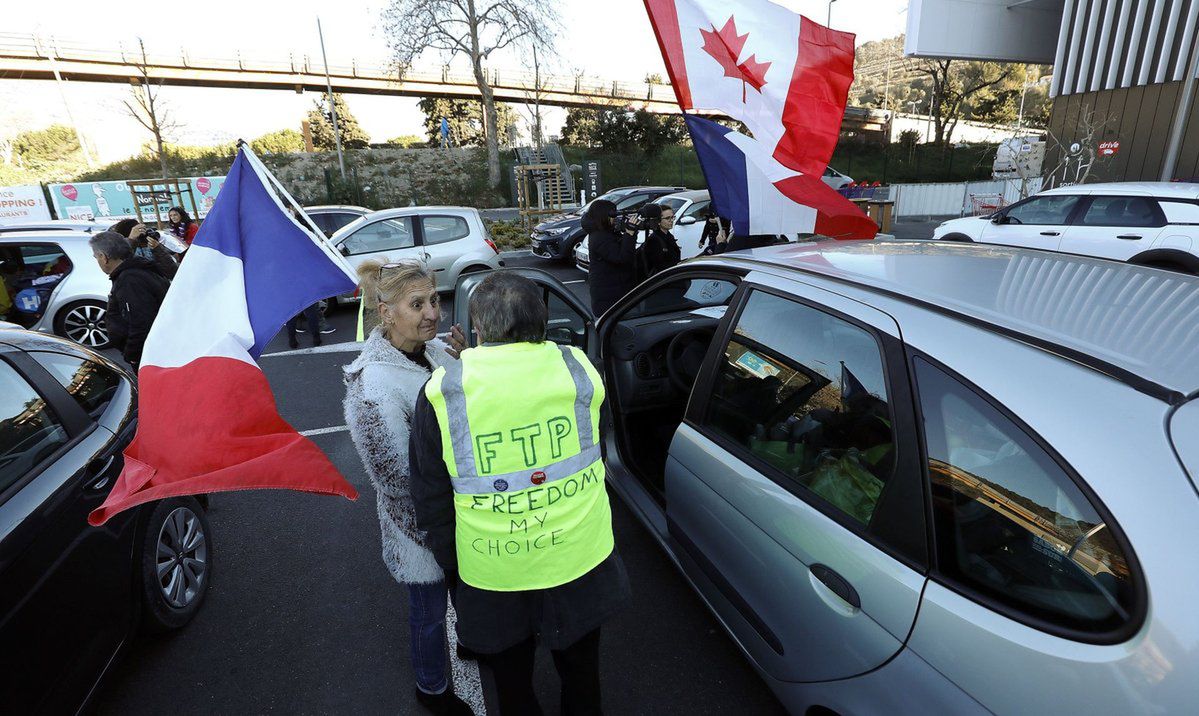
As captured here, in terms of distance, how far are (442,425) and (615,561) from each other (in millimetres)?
717

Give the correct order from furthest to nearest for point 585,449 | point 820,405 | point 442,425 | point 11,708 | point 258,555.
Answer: point 258,555 → point 820,405 → point 11,708 → point 585,449 → point 442,425

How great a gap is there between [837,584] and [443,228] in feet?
28.6

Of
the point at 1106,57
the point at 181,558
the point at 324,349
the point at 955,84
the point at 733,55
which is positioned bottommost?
the point at 324,349

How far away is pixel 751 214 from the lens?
130 inches

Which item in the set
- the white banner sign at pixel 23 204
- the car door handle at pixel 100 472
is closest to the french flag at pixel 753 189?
the car door handle at pixel 100 472

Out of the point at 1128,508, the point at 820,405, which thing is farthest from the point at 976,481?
the point at 820,405

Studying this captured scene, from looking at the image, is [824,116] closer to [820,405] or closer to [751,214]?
[751,214]

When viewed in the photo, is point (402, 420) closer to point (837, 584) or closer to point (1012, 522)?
point (837, 584)

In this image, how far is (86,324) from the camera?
725 cm

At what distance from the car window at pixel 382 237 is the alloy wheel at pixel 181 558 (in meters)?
6.39

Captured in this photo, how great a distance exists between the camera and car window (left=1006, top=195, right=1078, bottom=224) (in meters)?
8.80

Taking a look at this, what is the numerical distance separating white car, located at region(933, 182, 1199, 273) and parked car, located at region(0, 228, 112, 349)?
1106cm

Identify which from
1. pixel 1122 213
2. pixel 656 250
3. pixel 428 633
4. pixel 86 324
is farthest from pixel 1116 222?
pixel 86 324

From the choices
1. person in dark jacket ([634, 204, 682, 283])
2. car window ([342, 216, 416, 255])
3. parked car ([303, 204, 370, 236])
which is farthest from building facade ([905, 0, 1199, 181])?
parked car ([303, 204, 370, 236])
